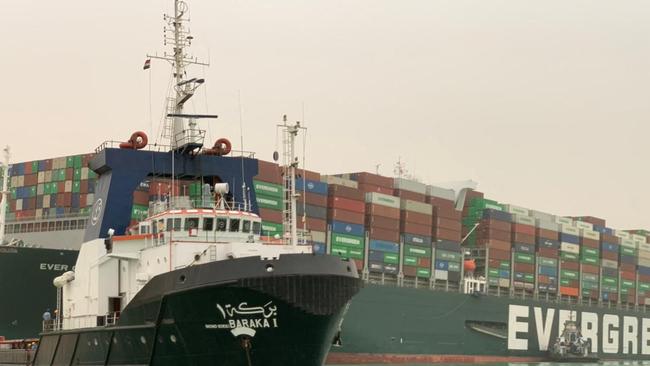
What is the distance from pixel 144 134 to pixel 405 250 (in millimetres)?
32446

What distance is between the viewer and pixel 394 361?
50.0 m

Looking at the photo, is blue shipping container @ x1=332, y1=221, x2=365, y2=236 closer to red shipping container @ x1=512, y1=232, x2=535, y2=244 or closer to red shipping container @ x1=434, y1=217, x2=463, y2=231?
red shipping container @ x1=434, y1=217, x2=463, y2=231

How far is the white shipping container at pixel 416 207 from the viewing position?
56.8 meters

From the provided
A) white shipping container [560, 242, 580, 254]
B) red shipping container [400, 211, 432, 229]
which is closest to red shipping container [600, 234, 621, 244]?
white shipping container [560, 242, 580, 254]

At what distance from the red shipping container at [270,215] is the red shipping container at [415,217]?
10921mm

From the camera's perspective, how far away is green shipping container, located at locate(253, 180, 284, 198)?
47.2m

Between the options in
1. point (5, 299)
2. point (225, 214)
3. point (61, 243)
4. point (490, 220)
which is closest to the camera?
point (225, 214)

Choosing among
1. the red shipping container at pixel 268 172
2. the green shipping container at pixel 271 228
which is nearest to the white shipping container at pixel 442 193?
the red shipping container at pixel 268 172

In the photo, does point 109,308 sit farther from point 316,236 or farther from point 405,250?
point 405,250

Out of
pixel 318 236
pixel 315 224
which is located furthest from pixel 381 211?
pixel 318 236

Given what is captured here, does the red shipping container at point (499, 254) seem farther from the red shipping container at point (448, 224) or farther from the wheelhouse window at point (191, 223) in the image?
the wheelhouse window at point (191, 223)

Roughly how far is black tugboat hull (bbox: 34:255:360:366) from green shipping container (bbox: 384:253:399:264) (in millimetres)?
34009

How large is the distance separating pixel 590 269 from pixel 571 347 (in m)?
9.90

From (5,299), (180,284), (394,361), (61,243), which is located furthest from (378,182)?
(180,284)
